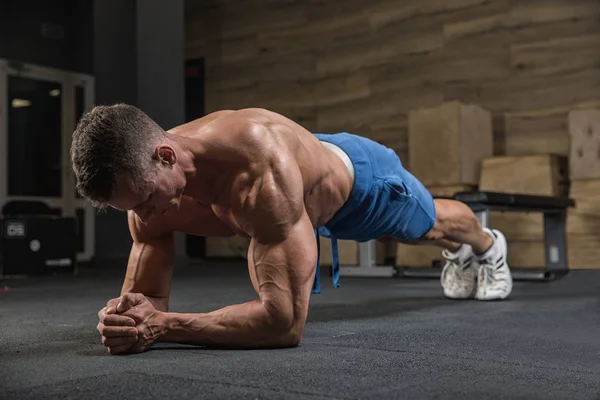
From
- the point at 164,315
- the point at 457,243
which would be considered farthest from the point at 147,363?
the point at 457,243

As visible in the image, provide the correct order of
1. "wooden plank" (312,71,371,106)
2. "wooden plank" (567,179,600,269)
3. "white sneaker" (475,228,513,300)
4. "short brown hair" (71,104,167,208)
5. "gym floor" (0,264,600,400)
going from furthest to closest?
"wooden plank" (312,71,371,106), "wooden plank" (567,179,600,269), "white sneaker" (475,228,513,300), "short brown hair" (71,104,167,208), "gym floor" (0,264,600,400)

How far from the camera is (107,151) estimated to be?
130 cm

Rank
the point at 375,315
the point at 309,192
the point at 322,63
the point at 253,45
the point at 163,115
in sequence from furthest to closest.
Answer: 1. the point at 253,45
2. the point at 322,63
3. the point at 163,115
4. the point at 375,315
5. the point at 309,192

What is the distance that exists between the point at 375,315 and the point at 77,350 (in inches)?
41.2

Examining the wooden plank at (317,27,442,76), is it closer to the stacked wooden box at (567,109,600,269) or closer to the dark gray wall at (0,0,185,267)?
the dark gray wall at (0,0,185,267)

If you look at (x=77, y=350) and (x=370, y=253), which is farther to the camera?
(x=370, y=253)

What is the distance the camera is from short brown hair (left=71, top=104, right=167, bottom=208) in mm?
1300

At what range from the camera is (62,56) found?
6586 mm

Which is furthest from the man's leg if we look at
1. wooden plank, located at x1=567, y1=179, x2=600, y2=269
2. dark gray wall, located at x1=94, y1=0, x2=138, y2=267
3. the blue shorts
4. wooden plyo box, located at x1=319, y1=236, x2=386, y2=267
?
dark gray wall, located at x1=94, y1=0, x2=138, y2=267

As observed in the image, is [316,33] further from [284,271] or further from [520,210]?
[284,271]

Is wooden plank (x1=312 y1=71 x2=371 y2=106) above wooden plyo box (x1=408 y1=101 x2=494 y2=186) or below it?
above

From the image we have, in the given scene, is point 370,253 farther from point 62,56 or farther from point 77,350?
point 62,56

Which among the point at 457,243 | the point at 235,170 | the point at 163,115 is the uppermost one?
the point at 163,115

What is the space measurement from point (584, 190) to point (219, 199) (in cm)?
335
